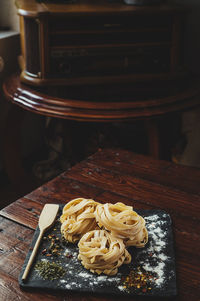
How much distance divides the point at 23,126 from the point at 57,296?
215 cm

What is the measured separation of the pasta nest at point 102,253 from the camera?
3.20 feet

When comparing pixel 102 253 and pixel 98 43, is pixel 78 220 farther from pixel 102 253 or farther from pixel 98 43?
pixel 98 43

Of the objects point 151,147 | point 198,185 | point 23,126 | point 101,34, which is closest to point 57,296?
point 198,185

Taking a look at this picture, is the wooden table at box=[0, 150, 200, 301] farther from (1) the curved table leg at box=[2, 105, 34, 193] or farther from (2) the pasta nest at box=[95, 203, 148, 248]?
(1) the curved table leg at box=[2, 105, 34, 193]

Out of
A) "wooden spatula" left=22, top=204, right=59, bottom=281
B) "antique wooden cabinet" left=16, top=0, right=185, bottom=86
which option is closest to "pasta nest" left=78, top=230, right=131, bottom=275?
"wooden spatula" left=22, top=204, right=59, bottom=281

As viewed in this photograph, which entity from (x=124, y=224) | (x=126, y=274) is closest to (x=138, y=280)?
(x=126, y=274)

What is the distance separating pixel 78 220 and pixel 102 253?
0.14m

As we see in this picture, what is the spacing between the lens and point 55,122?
9.14 ft

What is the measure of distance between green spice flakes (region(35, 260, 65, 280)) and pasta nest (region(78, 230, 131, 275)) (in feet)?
0.19

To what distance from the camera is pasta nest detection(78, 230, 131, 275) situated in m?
0.97

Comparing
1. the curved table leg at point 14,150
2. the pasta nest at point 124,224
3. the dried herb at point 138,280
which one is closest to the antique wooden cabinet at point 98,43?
the curved table leg at point 14,150

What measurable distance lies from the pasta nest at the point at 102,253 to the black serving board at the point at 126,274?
0.05ft

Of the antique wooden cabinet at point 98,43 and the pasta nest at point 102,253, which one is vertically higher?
the antique wooden cabinet at point 98,43

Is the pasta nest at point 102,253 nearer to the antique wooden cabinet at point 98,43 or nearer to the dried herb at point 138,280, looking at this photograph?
the dried herb at point 138,280
